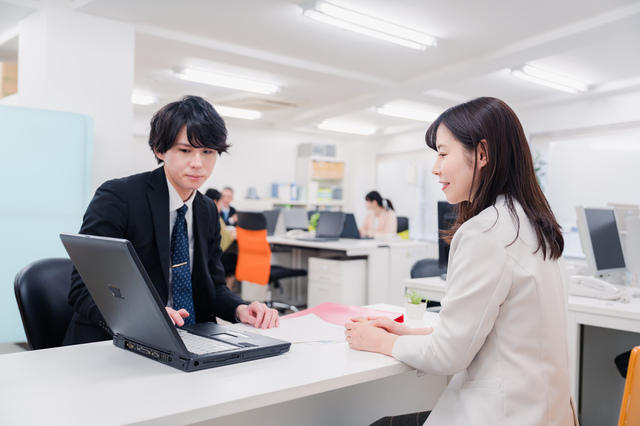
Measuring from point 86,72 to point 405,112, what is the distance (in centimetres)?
537

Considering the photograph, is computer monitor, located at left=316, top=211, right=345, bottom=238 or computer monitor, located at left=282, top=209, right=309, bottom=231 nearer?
computer monitor, located at left=316, top=211, right=345, bottom=238

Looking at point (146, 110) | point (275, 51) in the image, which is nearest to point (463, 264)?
point (275, 51)

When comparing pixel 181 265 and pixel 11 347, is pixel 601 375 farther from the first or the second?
pixel 11 347

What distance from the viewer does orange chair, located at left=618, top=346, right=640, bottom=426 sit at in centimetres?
103

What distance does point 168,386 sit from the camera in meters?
1.01

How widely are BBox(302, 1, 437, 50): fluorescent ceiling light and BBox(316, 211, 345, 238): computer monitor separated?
1.98m

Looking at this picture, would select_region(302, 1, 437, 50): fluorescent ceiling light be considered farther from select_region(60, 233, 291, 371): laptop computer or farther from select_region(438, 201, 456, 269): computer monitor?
select_region(60, 233, 291, 371): laptop computer

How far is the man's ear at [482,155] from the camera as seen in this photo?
1235 mm

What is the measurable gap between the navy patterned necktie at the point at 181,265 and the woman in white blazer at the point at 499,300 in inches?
29.1

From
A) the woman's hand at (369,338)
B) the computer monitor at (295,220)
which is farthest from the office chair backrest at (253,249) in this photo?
the woman's hand at (369,338)

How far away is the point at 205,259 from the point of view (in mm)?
1735

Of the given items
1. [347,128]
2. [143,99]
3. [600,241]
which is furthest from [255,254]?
[347,128]

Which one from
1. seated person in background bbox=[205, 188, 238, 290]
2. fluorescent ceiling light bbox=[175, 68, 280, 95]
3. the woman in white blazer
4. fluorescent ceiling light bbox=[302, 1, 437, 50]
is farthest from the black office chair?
fluorescent ceiling light bbox=[175, 68, 280, 95]

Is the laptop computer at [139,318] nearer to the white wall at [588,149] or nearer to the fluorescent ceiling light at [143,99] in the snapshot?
the white wall at [588,149]
